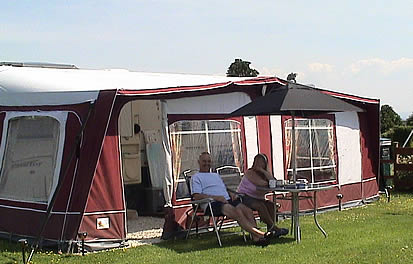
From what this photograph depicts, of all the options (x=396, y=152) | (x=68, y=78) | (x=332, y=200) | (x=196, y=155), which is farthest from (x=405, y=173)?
(x=68, y=78)

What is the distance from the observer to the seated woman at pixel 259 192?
8.02 metres

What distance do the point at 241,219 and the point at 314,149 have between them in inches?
130

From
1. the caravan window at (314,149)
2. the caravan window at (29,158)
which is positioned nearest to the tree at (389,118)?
the caravan window at (314,149)

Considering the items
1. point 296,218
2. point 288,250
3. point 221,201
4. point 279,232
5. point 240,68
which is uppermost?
point 240,68

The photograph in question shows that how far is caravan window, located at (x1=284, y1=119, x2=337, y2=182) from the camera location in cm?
1023

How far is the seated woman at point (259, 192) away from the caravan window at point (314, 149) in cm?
206

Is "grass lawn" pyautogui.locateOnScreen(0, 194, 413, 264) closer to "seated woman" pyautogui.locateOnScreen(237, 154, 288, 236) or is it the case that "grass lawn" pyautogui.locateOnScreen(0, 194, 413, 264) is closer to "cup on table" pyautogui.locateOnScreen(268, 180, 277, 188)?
"seated woman" pyautogui.locateOnScreen(237, 154, 288, 236)

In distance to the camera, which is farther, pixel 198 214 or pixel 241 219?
pixel 198 214

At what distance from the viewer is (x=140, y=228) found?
898 cm

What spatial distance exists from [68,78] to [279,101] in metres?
2.96

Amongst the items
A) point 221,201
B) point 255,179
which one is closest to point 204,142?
point 255,179

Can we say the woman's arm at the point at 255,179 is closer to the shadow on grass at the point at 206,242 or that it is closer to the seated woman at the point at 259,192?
the seated woman at the point at 259,192

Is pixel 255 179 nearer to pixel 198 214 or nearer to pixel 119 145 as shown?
pixel 198 214

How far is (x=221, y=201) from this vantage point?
305 inches
